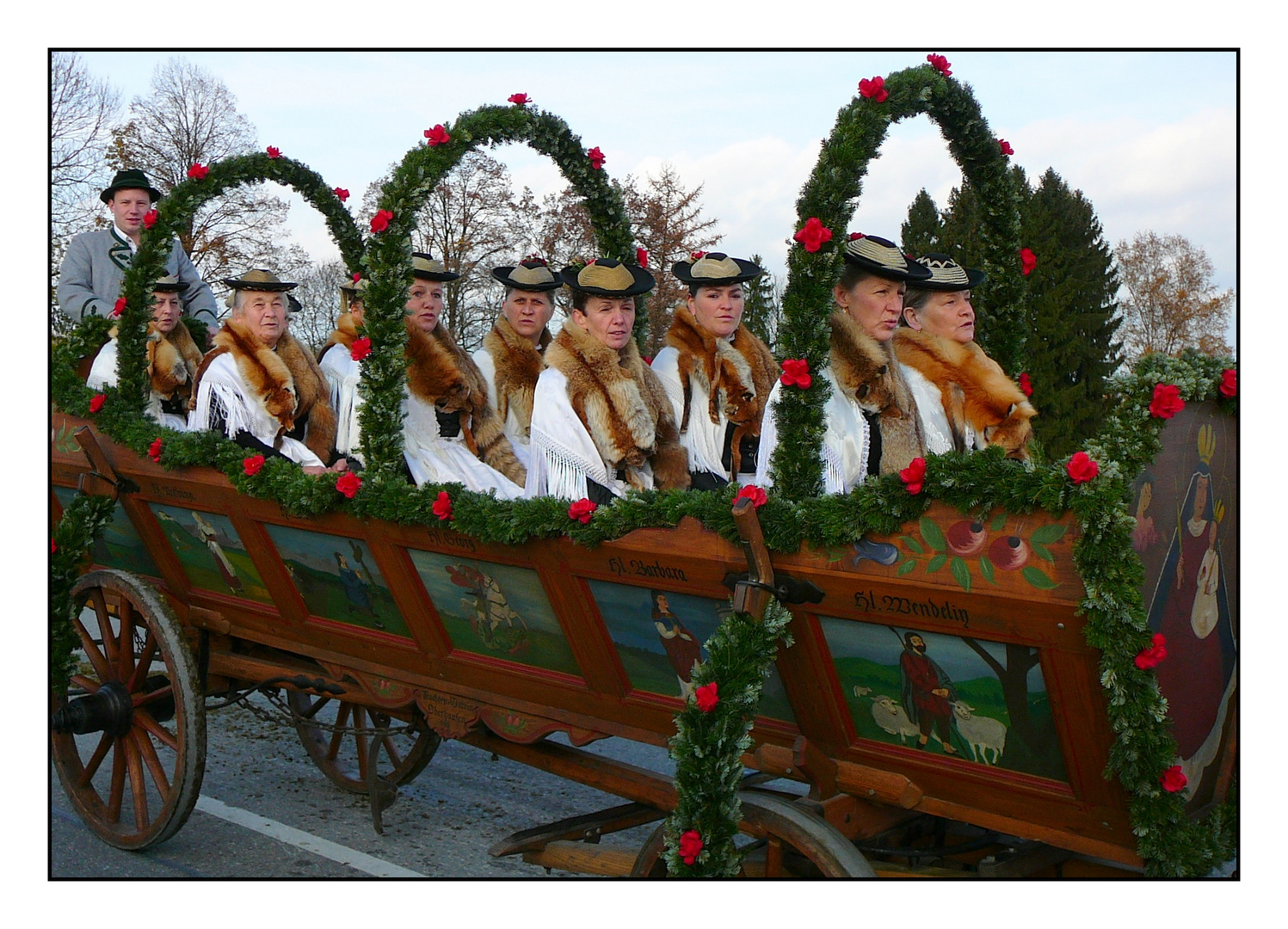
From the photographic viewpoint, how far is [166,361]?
6102mm

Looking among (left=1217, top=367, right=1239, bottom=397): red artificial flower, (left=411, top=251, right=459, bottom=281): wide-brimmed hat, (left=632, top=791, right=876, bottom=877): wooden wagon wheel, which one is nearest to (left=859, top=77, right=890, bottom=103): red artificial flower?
(left=1217, top=367, right=1239, bottom=397): red artificial flower

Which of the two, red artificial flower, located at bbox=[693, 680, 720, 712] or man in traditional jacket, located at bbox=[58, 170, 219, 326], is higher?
man in traditional jacket, located at bbox=[58, 170, 219, 326]

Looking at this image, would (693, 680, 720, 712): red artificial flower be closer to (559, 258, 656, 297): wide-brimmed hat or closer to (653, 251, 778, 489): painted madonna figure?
(559, 258, 656, 297): wide-brimmed hat

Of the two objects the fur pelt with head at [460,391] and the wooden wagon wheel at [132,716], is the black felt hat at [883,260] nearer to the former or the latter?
the fur pelt with head at [460,391]

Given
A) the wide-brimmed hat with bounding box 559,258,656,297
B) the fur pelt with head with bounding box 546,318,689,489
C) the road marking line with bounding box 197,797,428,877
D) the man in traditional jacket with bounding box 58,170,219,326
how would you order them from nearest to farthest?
the fur pelt with head with bounding box 546,318,689,489 → the wide-brimmed hat with bounding box 559,258,656,297 → the road marking line with bounding box 197,797,428,877 → the man in traditional jacket with bounding box 58,170,219,326

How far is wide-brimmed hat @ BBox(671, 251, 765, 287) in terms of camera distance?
5.45m

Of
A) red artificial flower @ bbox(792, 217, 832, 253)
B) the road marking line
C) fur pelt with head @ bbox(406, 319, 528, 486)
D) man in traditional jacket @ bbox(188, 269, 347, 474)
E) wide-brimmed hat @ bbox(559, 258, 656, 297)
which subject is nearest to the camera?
red artificial flower @ bbox(792, 217, 832, 253)

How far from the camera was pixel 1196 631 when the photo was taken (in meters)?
3.20

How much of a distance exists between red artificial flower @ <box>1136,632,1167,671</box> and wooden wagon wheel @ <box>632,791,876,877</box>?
101 cm

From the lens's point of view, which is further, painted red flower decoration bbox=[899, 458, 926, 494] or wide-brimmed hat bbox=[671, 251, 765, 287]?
A: wide-brimmed hat bbox=[671, 251, 765, 287]

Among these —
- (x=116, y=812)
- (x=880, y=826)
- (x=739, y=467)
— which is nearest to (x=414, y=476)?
(x=739, y=467)

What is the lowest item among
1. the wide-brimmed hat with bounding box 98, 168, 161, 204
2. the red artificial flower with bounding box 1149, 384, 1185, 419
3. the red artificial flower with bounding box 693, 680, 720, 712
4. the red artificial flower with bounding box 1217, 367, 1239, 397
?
the red artificial flower with bounding box 693, 680, 720, 712

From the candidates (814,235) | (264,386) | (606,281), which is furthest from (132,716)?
(814,235)

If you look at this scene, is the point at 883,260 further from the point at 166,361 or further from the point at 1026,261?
the point at 166,361
